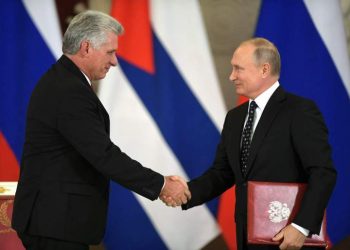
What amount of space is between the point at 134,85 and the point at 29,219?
1.62 meters

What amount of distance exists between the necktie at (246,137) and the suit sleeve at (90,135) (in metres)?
0.42

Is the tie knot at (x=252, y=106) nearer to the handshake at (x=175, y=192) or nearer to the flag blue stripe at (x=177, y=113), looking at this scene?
the handshake at (x=175, y=192)

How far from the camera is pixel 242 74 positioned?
7.48ft

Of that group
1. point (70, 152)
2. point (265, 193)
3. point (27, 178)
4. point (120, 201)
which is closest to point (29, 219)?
point (27, 178)

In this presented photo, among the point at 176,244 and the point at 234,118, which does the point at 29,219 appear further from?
the point at 176,244

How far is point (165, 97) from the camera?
3.49 meters

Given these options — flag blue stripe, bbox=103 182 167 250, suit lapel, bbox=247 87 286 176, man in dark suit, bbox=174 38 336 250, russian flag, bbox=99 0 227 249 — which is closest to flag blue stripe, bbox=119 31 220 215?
russian flag, bbox=99 0 227 249

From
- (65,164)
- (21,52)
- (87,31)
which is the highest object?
(87,31)

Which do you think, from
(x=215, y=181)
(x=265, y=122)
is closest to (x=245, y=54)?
(x=265, y=122)

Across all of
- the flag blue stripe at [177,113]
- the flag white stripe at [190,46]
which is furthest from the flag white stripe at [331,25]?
the flag blue stripe at [177,113]

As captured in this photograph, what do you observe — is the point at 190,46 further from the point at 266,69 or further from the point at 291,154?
the point at 291,154

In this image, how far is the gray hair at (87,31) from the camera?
213 centimetres

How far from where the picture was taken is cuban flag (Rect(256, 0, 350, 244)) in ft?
11.3

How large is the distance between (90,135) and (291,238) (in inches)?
31.0
